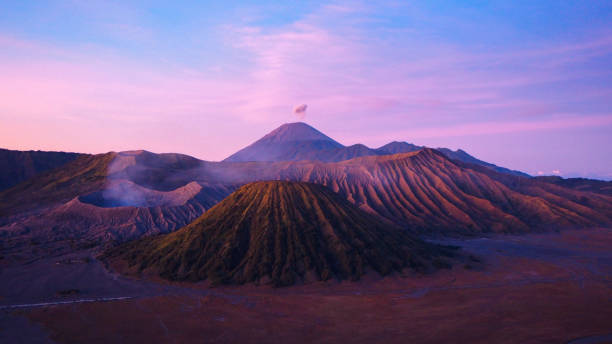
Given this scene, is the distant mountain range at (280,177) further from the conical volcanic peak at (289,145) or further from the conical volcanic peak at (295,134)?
the conical volcanic peak at (295,134)

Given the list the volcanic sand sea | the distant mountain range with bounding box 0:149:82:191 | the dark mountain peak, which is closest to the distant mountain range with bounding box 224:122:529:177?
the dark mountain peak

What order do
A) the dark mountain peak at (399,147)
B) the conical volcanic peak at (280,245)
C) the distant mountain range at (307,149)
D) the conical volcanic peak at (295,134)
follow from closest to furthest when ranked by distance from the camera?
the conical volcanic peak at (280,245), the distant mountain range at (307,149), the dark mountain peak at (399,147), the conical volcanic peak at (295,134)

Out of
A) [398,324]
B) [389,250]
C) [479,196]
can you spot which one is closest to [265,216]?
[389,250]

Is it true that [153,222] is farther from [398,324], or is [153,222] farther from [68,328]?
[398,324]

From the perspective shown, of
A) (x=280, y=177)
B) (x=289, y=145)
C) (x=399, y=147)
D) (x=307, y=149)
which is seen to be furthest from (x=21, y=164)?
(x=399, y=147)

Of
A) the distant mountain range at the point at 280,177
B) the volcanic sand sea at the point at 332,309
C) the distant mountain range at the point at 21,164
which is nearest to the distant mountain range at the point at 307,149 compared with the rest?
the distant mountain range at the point at 280,177

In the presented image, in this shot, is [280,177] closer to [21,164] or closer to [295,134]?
[21,164]
